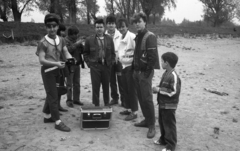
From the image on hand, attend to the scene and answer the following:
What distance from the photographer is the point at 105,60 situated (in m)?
4.96

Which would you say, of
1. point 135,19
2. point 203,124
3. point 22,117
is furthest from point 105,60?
point 203,124

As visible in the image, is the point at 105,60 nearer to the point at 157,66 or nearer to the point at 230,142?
the point at 157,66

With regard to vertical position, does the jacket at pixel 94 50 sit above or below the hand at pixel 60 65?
above

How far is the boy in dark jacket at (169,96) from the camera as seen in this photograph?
11.3 ft

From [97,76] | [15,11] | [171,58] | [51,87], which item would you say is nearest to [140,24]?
[171,58]

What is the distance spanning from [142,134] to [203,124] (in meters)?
1.44

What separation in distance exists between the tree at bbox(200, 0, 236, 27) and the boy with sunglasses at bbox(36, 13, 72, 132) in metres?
50.5

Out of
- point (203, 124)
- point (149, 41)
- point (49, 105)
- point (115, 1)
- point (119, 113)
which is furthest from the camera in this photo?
point (115, 1)

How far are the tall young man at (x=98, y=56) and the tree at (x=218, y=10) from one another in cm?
4939

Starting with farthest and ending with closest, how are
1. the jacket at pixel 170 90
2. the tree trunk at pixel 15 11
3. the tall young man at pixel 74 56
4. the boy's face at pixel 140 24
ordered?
the tree trunk at pixel 15 11
the tall young man at pixel 74 56
the boy's face at pixel 140 24
the jacket at pixel 170 90

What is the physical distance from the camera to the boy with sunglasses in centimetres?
395

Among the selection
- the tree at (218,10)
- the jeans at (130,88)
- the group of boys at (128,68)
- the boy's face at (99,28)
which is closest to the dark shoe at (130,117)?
the group of boys at (128,68)

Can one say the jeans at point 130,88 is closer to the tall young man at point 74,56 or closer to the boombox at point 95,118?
the boombox at point 95,118

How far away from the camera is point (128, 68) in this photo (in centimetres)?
472
